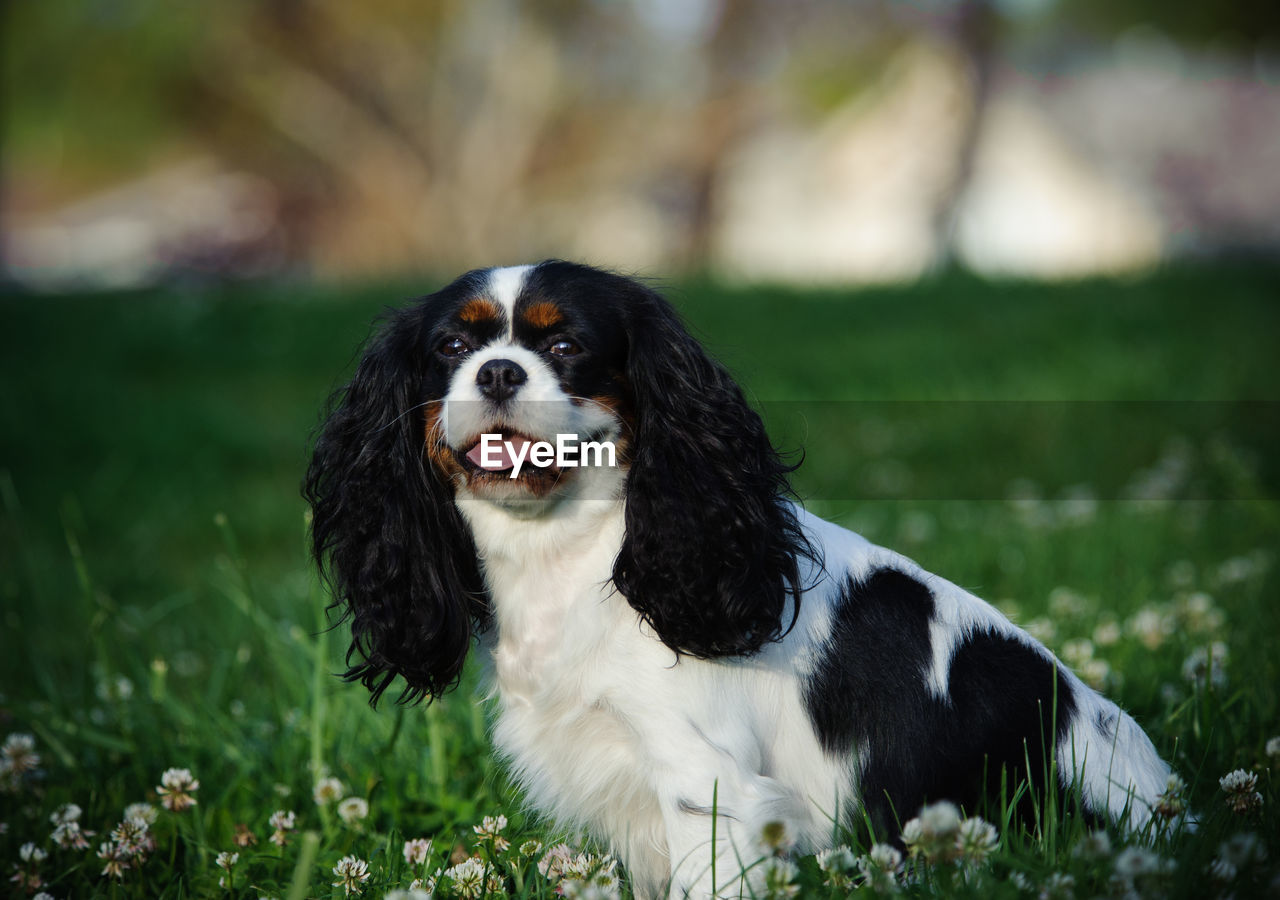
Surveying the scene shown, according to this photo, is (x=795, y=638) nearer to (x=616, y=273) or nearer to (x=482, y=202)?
(x=616, y=273)

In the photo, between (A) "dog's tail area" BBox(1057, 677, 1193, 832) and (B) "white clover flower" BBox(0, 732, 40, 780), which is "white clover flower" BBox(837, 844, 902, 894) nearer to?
(A) "dog's tail area" BBox(1057, 677, 1193, 832)

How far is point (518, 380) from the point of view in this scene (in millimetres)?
2342

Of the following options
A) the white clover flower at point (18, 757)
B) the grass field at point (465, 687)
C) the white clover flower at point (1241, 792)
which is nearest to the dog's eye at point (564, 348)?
the grass field at point (465, 687)

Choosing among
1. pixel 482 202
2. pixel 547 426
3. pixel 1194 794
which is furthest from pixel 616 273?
pixel 482 202

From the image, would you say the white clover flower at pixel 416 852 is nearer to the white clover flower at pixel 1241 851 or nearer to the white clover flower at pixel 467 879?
the white clover flower at pixel 467 879

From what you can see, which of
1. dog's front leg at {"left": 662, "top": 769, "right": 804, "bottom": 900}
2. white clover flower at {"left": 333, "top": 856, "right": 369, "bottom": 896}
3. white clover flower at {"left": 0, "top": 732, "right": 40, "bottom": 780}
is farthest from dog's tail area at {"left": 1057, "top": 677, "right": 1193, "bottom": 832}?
white clover flower at {"left": 0, "top": 732, "right": 40, "bottom": 780}

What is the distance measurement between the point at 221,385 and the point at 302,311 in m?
1.47

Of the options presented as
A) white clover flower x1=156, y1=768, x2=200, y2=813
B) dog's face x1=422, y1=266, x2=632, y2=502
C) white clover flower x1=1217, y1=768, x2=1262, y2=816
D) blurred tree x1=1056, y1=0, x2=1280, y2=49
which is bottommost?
white clover flower x1=156, y1=768, x2=200, y2=813

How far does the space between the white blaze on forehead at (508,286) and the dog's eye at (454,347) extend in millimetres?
117

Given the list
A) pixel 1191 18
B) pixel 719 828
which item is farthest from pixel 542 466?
pixel 1191 18

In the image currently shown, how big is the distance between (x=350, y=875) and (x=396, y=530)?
2.48 ft

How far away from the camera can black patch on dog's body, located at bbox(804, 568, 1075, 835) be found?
7.80ft

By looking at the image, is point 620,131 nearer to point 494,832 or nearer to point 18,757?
point 18,757

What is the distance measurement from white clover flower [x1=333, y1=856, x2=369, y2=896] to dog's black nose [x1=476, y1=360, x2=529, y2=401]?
1040 mm
